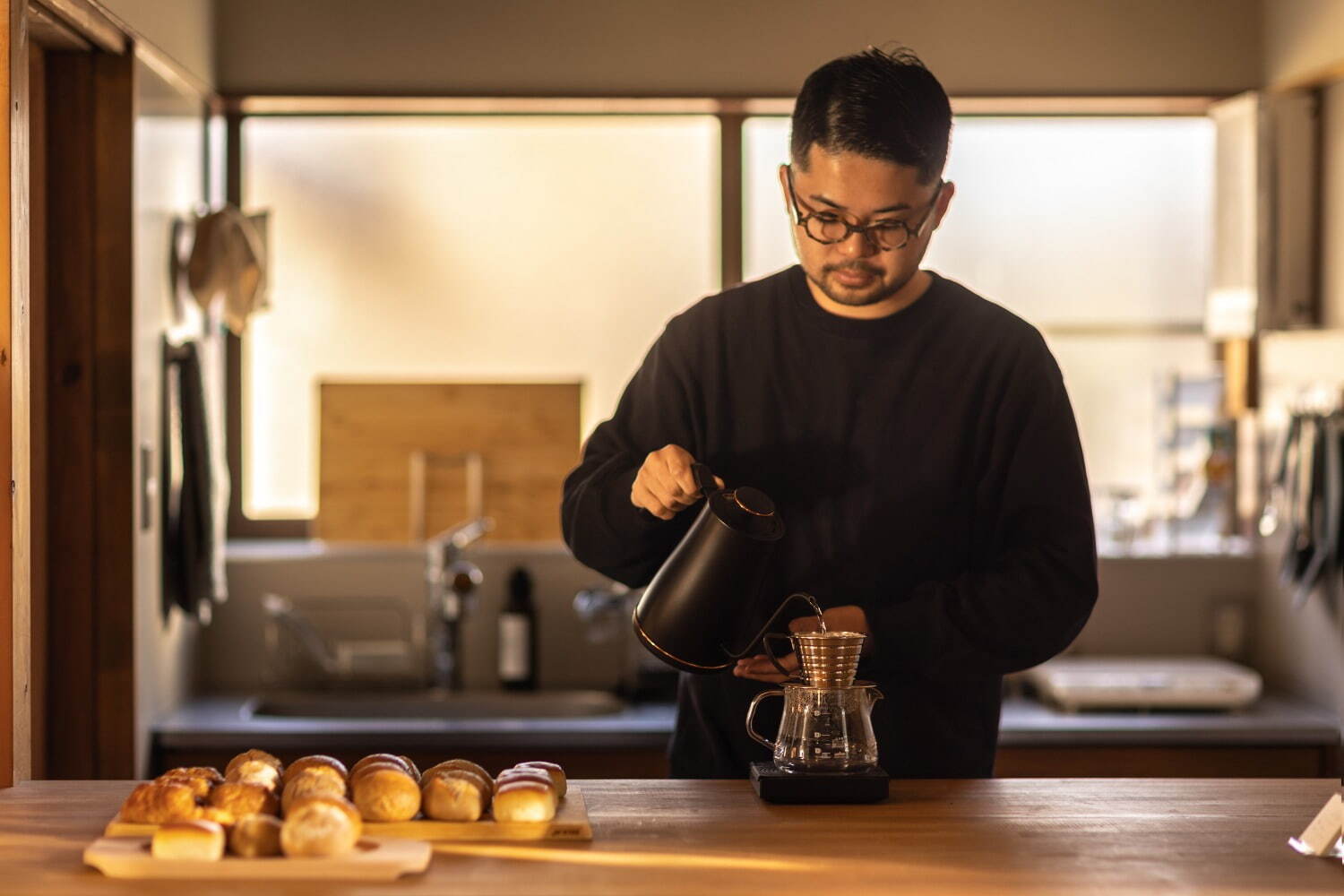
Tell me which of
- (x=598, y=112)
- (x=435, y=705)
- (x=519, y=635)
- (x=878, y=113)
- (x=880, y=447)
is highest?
(x=598, y=112)

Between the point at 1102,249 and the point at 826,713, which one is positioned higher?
the point at 1102,249

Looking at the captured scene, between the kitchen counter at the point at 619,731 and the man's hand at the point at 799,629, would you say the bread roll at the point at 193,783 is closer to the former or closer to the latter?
the man's hand at the point at 799,629

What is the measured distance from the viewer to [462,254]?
3490 millimetres

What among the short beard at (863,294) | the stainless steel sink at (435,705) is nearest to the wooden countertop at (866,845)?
the short beard at (863,294)

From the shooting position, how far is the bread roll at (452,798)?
148 centimetres

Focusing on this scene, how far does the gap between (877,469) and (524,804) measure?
0.69 metres

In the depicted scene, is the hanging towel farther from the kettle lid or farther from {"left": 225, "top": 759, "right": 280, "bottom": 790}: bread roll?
the kettle lid

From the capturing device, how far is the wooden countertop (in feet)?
4.33

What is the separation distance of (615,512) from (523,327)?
171cm

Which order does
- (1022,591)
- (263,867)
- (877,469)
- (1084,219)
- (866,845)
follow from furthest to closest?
(1084,219)
(877,469)
(1022,591)
(866,845)
(263,867)

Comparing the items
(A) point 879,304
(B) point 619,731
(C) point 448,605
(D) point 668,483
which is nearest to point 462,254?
(C) point 448,605

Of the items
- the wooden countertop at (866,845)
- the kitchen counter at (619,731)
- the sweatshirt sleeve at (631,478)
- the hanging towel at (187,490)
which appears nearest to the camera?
the wooden countertop at (866,845)

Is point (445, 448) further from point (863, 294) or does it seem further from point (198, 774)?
point (198, 774)

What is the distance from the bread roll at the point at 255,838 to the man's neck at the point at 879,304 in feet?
3.19
